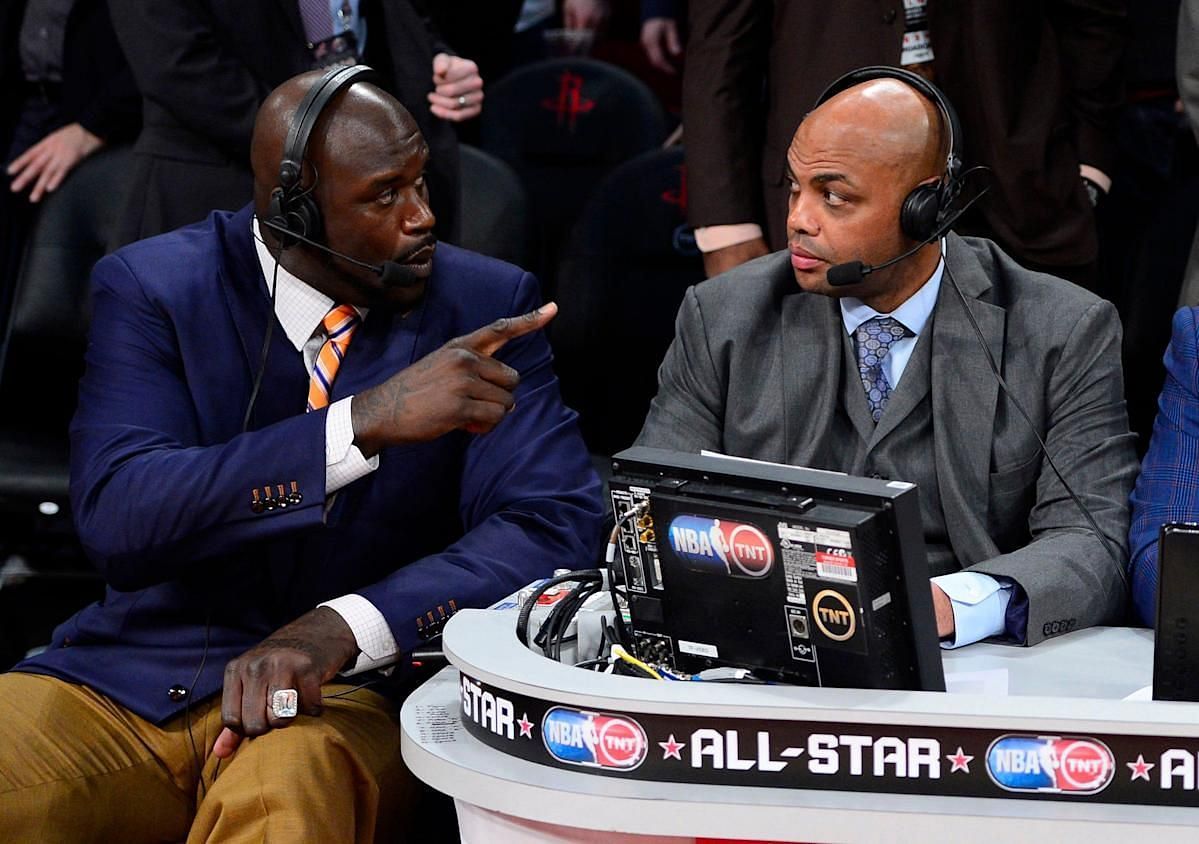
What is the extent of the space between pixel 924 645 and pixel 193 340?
1.26m

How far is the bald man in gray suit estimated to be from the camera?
Result: 7.91 ft

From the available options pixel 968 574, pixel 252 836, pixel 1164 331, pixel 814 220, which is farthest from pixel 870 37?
pixel 252 836

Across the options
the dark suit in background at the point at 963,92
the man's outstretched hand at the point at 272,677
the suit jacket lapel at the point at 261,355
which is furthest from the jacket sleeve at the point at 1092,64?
the man's outstretched hand at the point at 272,677

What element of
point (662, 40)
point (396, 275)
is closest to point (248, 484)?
point (396, 275)

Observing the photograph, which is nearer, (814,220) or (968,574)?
(968,574)

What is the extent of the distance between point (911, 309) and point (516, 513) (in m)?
0.64

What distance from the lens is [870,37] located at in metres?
3.10

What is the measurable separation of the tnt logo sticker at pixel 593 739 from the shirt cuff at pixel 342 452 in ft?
2.26

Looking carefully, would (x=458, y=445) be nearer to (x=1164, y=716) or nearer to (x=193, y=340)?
(x=193, y=340)

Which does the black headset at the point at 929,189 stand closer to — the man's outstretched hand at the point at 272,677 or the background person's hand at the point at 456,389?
the background person's hand at the point at 456,389

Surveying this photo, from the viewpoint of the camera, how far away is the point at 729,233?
328 centimetres

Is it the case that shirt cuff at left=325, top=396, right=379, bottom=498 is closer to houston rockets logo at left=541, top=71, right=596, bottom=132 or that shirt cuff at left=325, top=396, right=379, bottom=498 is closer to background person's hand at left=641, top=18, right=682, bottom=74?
houston rockets logo at left=541, top=71, right=596, bottom=132

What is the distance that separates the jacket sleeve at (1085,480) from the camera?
87.3 inches

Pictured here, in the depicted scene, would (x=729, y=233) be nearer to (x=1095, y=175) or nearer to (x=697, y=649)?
(x=1095, y=175)
